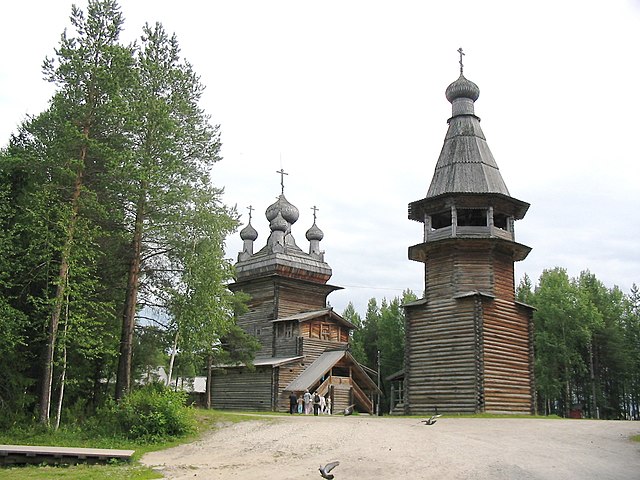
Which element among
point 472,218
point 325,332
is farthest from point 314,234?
point 472,218

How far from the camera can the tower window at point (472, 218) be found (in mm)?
33812

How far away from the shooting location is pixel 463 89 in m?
34.9

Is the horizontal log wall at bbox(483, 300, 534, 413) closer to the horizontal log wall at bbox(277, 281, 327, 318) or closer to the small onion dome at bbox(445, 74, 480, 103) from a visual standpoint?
the small onion dome at bbox(445, 74, 480, 103)

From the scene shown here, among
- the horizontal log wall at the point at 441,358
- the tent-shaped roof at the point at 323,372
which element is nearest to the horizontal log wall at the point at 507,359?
the horizontal log wall at the point at 441,358

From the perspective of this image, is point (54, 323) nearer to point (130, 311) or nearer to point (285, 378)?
point (130, 311)

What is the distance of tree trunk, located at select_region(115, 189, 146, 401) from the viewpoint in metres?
Answer: 22.3

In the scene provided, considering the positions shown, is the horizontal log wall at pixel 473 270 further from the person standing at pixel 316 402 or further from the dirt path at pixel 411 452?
the dirt path at pixel 411 452

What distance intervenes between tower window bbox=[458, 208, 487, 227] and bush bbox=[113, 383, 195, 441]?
60.2 feet

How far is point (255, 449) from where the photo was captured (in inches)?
691

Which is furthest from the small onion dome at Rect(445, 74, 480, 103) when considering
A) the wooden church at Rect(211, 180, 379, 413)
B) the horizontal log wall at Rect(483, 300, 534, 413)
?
the wooden church at Rect(211, 180, 379, 413)

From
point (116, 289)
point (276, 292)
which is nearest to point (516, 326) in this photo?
point (276, 292)

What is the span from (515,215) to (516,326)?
555 cm

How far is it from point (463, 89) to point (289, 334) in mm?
17398

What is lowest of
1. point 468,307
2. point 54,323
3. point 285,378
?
point 285,378
